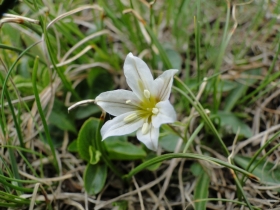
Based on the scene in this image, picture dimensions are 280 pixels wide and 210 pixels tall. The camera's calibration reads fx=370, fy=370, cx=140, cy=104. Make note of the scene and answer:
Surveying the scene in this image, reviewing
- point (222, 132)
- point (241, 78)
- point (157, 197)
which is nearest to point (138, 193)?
point (157, 197)

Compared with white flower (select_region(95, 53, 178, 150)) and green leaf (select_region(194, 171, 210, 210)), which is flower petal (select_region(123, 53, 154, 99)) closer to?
white flower (select_region(95, 53, 178, 150))

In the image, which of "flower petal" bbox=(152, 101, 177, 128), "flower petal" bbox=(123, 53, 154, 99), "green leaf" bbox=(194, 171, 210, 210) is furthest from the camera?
"green leaf" bbox=(194, 171, 210, 210)

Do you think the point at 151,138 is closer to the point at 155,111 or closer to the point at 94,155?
the point at 155,111

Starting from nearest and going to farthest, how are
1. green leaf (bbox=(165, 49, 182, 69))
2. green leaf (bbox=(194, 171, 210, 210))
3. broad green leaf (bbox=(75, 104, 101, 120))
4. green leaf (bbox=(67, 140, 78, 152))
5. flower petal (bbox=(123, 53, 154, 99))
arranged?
flower petal (bbox=(123, 53, 154, 99)) < green leaf (bbox=(194, 171, 210, 210)) < green leaf (bbox=(67, 140, 78, 152)) < broad green leaf (bbox=(75, 104, 101, 120)) < green leaf (bbox=(165, 49, 182, 69))

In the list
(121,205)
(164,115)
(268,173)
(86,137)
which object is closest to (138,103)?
(164,115)

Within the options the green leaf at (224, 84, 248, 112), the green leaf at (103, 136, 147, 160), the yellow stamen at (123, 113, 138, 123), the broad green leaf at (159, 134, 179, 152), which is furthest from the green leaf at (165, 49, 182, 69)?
the yellow stamen at (123, 113, 138, 123)

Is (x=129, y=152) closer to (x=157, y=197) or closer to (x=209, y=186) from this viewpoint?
(x=157, y=197)

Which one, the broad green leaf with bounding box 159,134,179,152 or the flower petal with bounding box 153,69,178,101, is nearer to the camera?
the flower petal with bounding box 153,69,178,101
